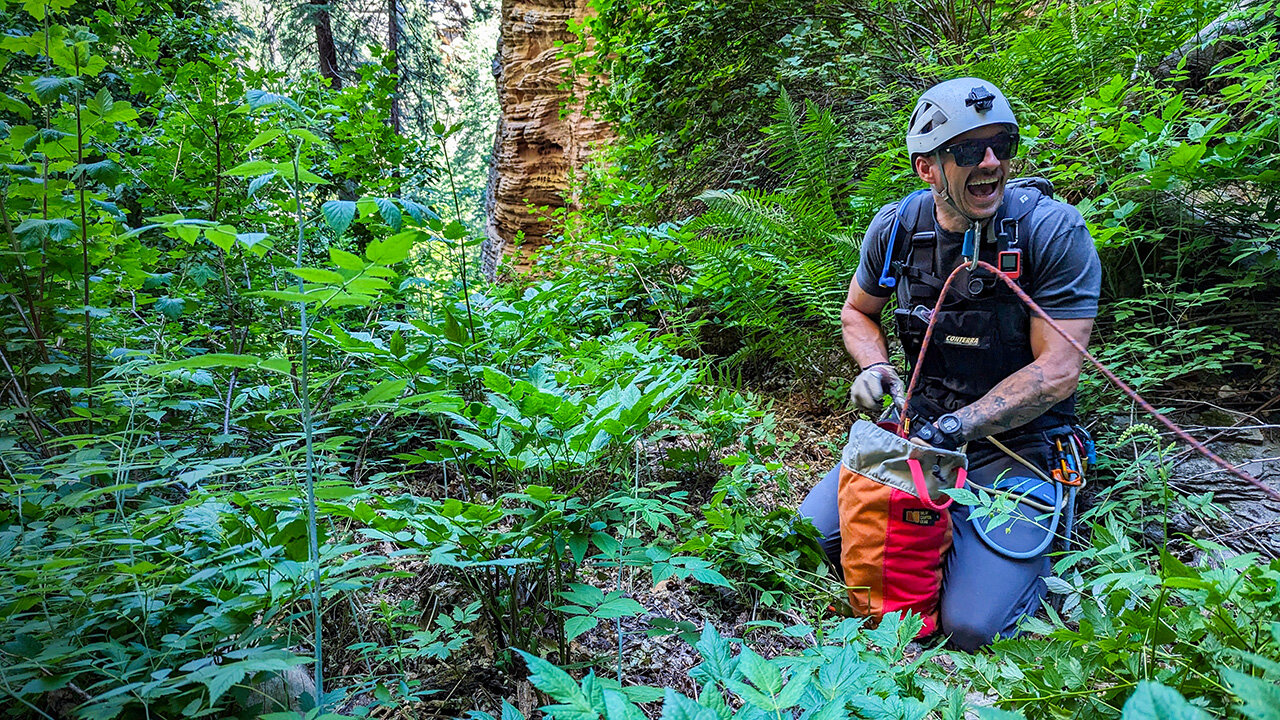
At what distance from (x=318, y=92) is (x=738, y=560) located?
455 cm

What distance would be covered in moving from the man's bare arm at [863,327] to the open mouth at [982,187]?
0.68m

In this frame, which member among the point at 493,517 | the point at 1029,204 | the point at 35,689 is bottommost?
the point at 35,689

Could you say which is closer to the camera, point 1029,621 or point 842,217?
point 1029,621

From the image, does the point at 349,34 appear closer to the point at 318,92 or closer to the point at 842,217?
the point at 318,92

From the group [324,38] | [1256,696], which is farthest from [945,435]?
[324,38]

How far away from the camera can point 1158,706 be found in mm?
623

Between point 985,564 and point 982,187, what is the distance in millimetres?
1580

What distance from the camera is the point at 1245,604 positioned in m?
0.99

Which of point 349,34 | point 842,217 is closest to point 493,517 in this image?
point 842,217

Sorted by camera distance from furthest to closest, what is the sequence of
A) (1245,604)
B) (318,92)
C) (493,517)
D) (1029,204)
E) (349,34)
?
(349,34)
(318,92)
(1029,204)
(493,517)
(1245,604)

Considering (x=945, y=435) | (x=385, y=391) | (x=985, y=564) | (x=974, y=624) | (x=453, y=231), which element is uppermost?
(x=453, y=231)

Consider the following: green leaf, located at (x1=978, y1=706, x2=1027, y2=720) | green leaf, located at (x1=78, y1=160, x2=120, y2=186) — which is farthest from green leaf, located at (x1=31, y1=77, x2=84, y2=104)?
green leaf, located at (x1=978, y1=706, x2=1027, y2=720)

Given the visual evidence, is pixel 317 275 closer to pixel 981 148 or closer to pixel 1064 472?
pixel 981 148

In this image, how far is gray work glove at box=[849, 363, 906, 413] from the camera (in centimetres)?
280
